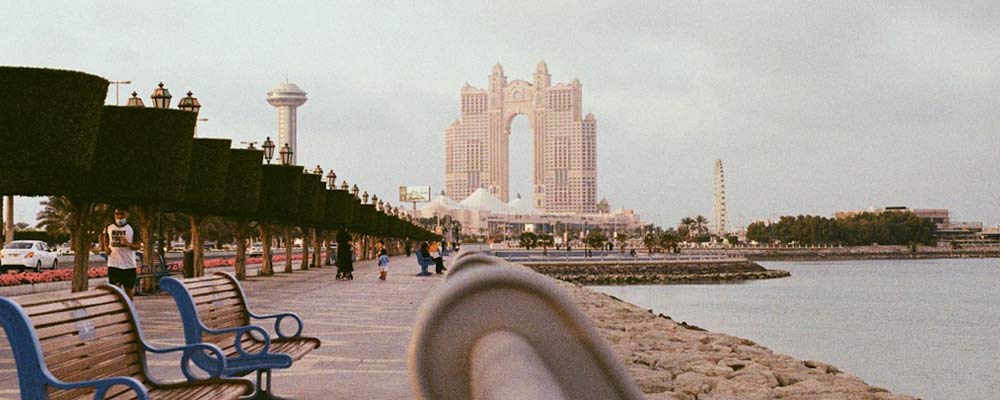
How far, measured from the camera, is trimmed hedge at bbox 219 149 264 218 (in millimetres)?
25781

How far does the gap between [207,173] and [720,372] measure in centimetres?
1474

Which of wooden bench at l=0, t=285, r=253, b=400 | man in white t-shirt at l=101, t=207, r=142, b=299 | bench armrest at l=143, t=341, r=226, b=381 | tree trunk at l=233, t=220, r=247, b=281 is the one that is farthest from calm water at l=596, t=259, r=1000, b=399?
wooden bench at l=0, t=285, r=253, b=400

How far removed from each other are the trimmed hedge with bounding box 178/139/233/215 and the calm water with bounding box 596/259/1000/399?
1601 centimetres

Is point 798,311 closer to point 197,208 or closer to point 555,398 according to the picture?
point 197,208

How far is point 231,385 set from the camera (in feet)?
18.0

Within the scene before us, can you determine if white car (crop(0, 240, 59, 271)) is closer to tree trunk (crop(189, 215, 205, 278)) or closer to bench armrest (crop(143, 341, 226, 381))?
tree trunk (crop(189, 215, 205, 278))

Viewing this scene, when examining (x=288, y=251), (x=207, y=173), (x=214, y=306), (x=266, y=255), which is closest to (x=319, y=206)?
(x=288, y=251)

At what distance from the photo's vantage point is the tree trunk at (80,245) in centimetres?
1858

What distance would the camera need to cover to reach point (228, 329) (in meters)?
6.34

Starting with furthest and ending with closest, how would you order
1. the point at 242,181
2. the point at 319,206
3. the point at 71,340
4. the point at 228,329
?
the point at 319,206 → the point at 242,181 → the point at 228,329 → the point at 71,340

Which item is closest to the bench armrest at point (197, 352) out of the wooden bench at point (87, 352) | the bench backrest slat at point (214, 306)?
the wooden bench at point (87, 352)

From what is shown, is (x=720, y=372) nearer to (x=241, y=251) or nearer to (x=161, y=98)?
(x=161, y=98)

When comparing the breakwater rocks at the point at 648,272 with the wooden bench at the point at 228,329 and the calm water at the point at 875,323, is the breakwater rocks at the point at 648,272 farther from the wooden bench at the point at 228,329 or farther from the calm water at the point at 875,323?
the wooden bench at the point at 228,329

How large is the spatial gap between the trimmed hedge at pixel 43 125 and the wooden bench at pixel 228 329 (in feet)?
33.8
